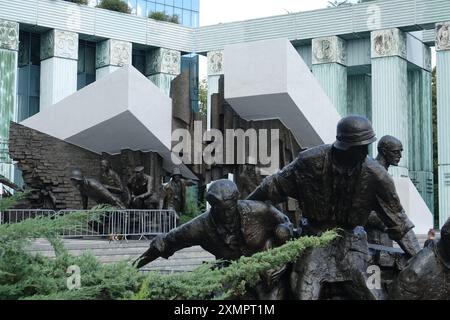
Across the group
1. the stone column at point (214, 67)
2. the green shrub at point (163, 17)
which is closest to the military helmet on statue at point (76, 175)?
the stone column at point (214, 67)

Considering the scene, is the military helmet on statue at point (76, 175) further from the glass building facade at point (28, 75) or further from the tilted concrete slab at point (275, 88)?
the glass building facade at point (28, 75)

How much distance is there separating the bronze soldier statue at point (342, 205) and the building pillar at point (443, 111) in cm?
1904

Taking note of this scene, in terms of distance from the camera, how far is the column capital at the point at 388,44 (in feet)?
80.7

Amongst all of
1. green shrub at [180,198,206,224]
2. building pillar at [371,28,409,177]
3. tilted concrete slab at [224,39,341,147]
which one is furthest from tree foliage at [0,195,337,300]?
building pillar at [371,28,409,177]

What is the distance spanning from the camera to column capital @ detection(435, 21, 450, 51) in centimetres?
2372

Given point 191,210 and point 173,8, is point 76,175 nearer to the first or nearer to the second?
point 191,210

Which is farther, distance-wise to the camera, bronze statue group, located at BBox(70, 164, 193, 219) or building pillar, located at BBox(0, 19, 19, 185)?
building pillar, located at BBox(0, 19, 19, 185)

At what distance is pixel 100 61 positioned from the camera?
92.9 ft

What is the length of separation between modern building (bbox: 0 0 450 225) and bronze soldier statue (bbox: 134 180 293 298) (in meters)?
19.0

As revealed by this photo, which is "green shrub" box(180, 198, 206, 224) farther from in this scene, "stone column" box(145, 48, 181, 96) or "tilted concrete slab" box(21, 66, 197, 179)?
"stone column" box(145, 48, 181, 96)

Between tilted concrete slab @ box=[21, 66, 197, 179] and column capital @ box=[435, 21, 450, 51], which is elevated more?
column capital @ box=[435, 21, 450, 51]
